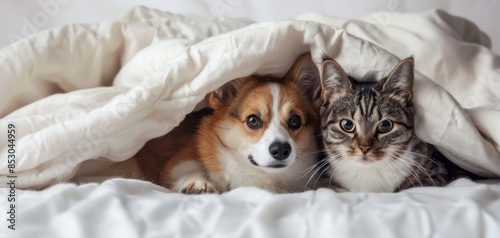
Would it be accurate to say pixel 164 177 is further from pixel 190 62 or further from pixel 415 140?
pixel 415 140

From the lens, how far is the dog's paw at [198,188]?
1300 millimetres

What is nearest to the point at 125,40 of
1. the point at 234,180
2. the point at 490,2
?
the point at 234,180

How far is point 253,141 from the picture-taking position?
1.32 m

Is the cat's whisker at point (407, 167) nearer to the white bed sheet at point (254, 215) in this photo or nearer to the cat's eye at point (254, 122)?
the white bed sheet at point (254, 215)

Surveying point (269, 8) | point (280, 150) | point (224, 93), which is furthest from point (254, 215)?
point (269, 8)

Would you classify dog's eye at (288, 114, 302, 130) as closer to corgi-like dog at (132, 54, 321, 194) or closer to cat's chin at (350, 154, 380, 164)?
corgi-like dog at (132, 54, 321, 194)

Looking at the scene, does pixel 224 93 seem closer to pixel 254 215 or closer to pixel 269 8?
pixel 254 215

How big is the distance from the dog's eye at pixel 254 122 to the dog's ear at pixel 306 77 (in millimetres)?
145

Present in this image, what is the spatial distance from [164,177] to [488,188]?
76cm

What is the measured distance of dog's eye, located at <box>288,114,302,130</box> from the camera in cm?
133

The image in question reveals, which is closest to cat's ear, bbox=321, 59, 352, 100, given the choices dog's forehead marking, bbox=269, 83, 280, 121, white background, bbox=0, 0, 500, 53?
dog's forehead marking, bbox=269, 83, 280, 121

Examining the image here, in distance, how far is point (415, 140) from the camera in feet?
4.20

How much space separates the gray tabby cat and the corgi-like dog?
0.07 meters

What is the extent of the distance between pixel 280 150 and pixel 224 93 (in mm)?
268
